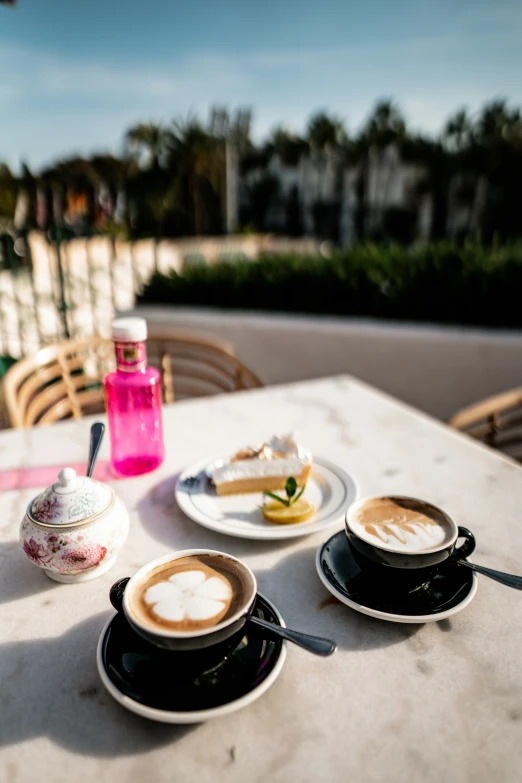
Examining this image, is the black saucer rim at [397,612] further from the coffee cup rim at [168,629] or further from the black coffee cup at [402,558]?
the coffee cup rim at [168,629]

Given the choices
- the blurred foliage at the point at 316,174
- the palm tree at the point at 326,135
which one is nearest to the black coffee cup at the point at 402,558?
the blurred foliage at the point at 316,174

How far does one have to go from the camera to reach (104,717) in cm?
60

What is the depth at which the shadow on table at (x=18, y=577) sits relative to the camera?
2.64ft

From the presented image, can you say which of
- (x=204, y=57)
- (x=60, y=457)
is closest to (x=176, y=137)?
(x=204, y=57)

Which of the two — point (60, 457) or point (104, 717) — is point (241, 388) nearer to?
point (60, 457)

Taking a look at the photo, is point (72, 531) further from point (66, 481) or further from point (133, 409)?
point (133, 409)

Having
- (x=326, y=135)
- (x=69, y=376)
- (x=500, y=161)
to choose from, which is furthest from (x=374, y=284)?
(x=326, y=135)

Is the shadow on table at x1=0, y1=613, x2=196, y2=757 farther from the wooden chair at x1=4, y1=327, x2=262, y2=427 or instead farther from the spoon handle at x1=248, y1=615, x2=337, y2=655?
the wooden chair at x1=4, y1=327, x2=262, y2=427

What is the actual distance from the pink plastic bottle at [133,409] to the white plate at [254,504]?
0.12 m

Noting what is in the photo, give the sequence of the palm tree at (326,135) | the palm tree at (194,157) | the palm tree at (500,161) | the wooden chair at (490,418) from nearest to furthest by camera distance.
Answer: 1. the wooden chair at (490,418)
2. the palm tree at (194,157)
3. the palm tree at (500,161)
4. the palm tree at (326,135)

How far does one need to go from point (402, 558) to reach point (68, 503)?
1.63 feet

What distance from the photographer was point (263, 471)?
1074 millimetres

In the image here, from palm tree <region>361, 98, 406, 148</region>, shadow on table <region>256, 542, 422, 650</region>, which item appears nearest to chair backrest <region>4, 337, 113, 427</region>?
shadow on table <region>256, 542, 422, 650</region>

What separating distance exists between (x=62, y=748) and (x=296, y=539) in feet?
1.61
